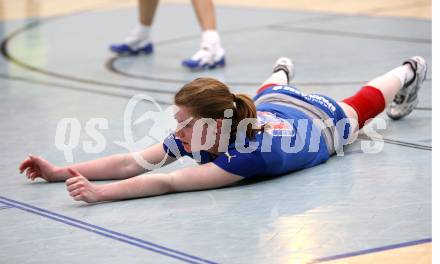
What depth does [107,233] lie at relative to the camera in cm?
285

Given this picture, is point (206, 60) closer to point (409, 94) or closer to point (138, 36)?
point (138, 36)

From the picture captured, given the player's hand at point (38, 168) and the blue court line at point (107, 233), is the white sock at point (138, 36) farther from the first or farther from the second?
the blue court line at point (107, 233)

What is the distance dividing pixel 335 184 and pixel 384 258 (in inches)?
27.9

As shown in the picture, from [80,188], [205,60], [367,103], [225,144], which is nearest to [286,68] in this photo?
[367,103]

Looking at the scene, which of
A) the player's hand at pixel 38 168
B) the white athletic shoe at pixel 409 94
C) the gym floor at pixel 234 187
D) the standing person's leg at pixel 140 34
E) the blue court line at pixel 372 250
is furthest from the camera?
the standing person's leg at pixel 140 34

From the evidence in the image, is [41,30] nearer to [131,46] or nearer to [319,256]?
[131,46]

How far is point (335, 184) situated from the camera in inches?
128

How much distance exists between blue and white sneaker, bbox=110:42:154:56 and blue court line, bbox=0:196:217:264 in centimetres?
278

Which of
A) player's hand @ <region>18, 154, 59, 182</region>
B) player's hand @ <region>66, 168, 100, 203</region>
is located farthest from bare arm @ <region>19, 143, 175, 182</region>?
player's hand @ <region>66, 168, 100, 203</region>

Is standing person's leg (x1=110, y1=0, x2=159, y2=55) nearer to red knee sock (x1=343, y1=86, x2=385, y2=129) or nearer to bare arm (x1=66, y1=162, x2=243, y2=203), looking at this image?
red knee sock (x1=343, y1=86, x2=385, y2=129)

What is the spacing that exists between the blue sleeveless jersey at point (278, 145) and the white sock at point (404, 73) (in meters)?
0.37

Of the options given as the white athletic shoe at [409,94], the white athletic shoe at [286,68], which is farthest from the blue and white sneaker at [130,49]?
the white athletic shoe at [409,94]

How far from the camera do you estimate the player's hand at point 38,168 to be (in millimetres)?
3332

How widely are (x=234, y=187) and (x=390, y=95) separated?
35.7 inches
